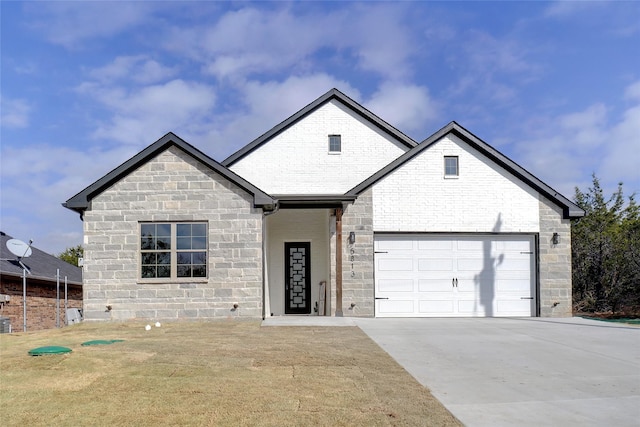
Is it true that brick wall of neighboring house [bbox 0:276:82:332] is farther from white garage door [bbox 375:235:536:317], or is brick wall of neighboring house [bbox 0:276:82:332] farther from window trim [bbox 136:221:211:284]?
white garage door [bbox 375:235:536:317]

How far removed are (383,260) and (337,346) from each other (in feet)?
19.3

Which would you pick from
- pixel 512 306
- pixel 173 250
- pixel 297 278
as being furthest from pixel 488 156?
pixel 173 250

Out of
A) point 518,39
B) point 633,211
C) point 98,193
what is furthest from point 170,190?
point 633,211

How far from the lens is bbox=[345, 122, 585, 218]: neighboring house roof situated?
49.0 ft

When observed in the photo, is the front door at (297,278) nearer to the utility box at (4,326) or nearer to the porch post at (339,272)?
the porch post at (339,272)

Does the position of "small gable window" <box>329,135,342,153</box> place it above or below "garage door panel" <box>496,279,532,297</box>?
above

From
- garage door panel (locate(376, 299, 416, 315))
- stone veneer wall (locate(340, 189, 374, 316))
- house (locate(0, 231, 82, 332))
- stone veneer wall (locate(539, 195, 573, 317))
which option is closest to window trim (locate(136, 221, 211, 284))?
stone veneer wall (locate(340, 189, 374, 316))

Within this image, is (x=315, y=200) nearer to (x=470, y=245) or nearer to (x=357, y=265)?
(x=357, y=265)

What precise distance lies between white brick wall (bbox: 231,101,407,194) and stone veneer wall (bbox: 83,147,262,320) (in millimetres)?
4349

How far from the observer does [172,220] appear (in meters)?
13.2

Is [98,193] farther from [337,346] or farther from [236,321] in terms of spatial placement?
[337,346]

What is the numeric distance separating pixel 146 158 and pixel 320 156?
6410mm

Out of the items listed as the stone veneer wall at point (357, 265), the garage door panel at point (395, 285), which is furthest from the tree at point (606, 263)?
the stone veneer wall at point (357, 265)

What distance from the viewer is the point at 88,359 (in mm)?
7668
